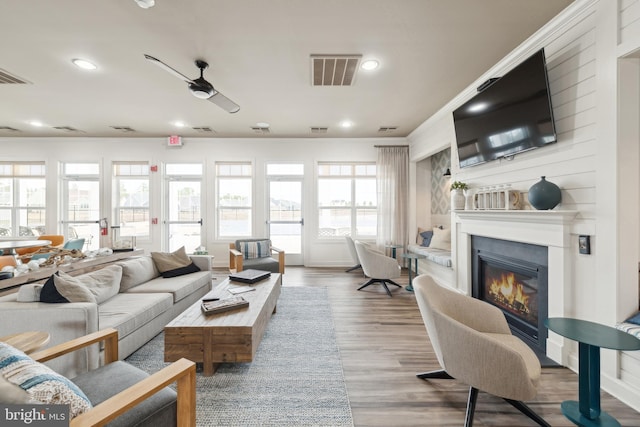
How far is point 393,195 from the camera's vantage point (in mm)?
5449

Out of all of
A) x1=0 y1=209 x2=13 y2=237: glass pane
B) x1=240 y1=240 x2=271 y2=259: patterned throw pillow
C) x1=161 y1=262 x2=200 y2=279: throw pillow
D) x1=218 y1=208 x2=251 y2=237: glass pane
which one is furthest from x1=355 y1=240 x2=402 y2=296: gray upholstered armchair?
x1=0 y1=209 x2=13 y2=237: glass pane

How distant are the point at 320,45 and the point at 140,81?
2.20m

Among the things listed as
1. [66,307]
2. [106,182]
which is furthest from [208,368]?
[106,182]

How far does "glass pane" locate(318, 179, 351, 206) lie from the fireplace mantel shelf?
2739mm

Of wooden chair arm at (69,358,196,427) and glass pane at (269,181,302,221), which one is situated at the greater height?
glass pane at (269,181,302,221)

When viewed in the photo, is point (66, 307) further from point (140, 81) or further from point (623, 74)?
point (623, 74)

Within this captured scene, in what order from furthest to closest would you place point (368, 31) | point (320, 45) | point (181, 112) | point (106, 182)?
point (106, 182), point (181, 112), point (320, 45), point (368, 31)

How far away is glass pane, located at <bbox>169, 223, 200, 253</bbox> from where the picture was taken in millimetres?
5777

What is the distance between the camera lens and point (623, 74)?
175cm

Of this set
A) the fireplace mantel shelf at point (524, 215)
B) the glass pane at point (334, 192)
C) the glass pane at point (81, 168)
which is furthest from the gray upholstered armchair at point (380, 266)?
the glass pane at point (81, 168)

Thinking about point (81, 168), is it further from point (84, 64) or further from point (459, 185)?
point (459, 185)

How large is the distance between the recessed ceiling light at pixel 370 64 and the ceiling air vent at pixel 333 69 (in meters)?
0.09

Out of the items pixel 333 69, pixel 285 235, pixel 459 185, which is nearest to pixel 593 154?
pixel 459 185

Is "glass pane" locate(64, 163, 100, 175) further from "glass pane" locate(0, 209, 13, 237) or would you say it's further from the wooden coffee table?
the wooden coffee table
